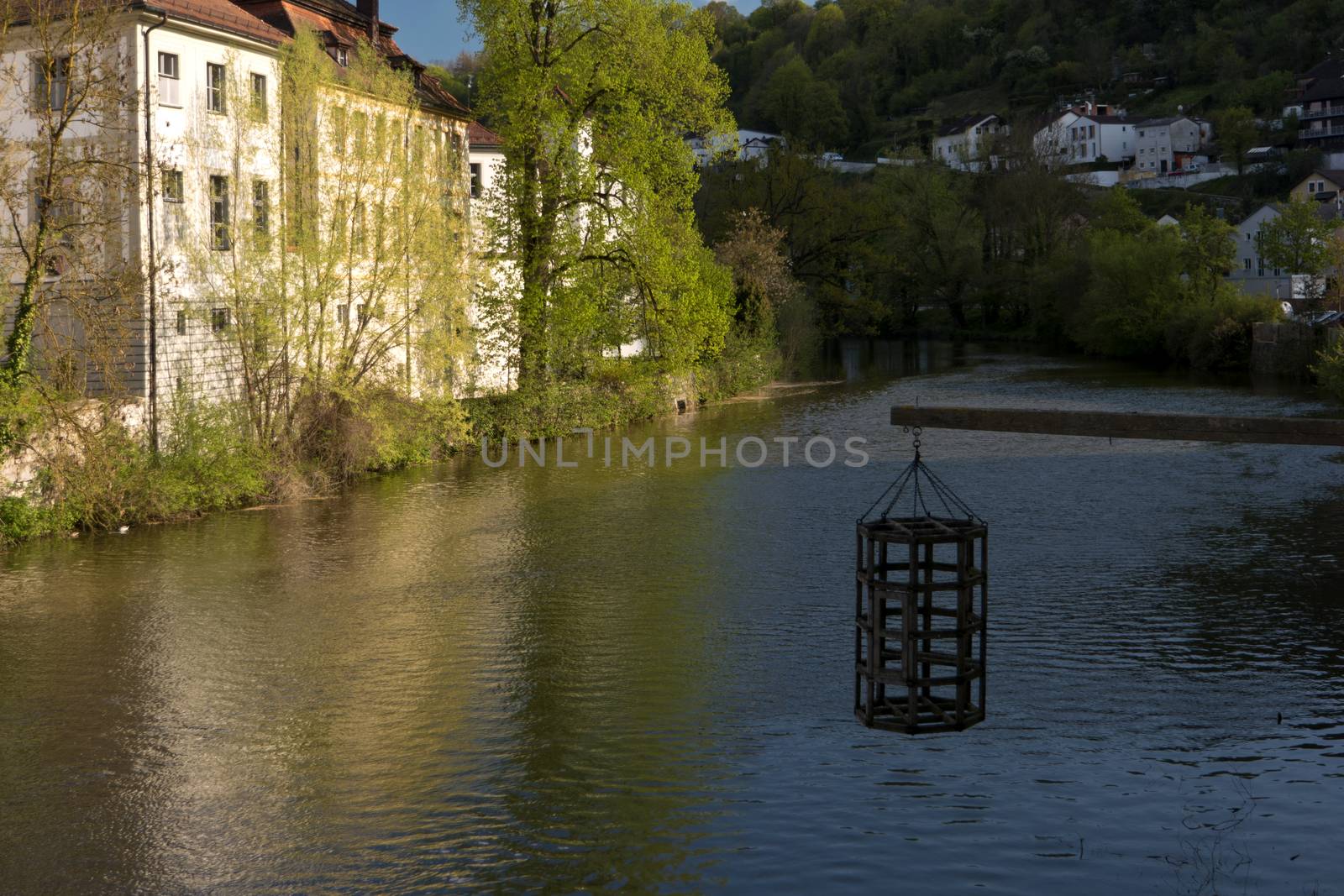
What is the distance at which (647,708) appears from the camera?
604 inches

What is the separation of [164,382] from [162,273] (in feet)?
7.30

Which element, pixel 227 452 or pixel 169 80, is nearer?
pixel 227 452

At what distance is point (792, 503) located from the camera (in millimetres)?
28484

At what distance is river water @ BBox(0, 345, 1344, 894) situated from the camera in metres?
11.5

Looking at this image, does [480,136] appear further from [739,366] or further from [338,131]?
[338,131]

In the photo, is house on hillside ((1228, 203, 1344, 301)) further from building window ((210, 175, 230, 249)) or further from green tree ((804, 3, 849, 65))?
green tree ((804, 3, 849, 65))

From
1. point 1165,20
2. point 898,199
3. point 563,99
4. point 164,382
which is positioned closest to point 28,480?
point 164,382

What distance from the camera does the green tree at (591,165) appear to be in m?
38.8

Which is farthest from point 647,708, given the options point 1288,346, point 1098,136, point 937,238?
point 1098,136

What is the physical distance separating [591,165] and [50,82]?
1705 centimetres

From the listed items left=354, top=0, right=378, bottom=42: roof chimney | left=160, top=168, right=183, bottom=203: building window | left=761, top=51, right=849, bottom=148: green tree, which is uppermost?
left=761, top=51, right=849, bottom=148: green tree

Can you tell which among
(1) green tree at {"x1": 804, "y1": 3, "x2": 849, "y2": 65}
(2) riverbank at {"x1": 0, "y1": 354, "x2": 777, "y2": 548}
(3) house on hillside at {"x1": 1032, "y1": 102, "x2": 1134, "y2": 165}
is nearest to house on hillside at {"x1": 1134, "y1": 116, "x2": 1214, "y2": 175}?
(3) house on hillside at {"x1": 1032, "y1": 102, "x2": 1134, "y2": 165}

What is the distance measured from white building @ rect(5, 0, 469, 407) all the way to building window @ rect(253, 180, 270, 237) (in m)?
0.04

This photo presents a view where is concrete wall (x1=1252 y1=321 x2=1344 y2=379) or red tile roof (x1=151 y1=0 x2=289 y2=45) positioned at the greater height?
red tile roof (x1=151 y1=0 x2=289 y2=45)
